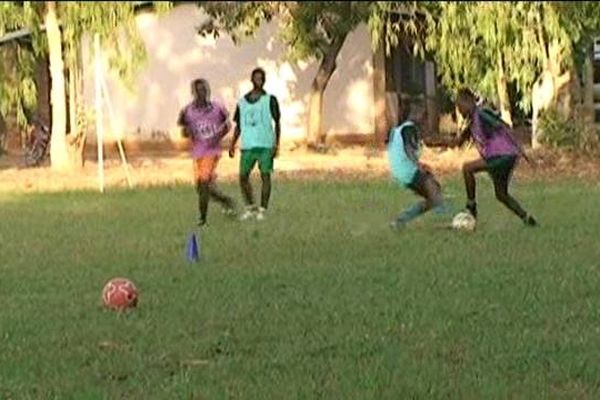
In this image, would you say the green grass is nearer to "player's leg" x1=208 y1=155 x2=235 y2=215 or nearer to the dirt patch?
"player's leg" x1=208 y1=155 x2=235 y2=215

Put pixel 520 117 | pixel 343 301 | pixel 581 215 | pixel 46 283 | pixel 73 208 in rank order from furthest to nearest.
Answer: pixel 520 117 < pixel 73 208 < pixel 581 215 < pixel 46 283 < pixel 343 301

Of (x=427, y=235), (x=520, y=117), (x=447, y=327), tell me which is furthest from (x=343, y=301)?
(x=520, y=117)

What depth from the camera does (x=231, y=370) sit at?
336 inches

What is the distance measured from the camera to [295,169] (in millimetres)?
27344

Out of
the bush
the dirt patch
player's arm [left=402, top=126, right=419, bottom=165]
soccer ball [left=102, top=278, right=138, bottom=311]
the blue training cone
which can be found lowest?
the dirt patch

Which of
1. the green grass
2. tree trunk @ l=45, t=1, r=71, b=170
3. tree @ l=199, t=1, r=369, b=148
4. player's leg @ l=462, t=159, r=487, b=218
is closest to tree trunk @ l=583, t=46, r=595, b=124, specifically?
tree @ l=199, t=1, r=369, b=148

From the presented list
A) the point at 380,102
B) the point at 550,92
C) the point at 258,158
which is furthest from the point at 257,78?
the point at 380,102

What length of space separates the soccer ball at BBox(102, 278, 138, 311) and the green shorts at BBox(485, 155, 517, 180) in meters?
5.52

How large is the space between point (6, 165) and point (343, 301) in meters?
21.1

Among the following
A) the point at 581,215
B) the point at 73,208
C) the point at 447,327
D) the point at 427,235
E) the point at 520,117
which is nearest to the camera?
the point at 447,327

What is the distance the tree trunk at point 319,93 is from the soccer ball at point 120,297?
2091cm

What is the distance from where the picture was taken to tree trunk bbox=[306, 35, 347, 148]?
32.4 m

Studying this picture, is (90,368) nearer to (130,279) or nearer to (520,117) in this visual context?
(130,279)

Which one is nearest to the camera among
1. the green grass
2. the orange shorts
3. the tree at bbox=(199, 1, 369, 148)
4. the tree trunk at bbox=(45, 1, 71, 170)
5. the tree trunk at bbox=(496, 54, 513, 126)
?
the green grass
